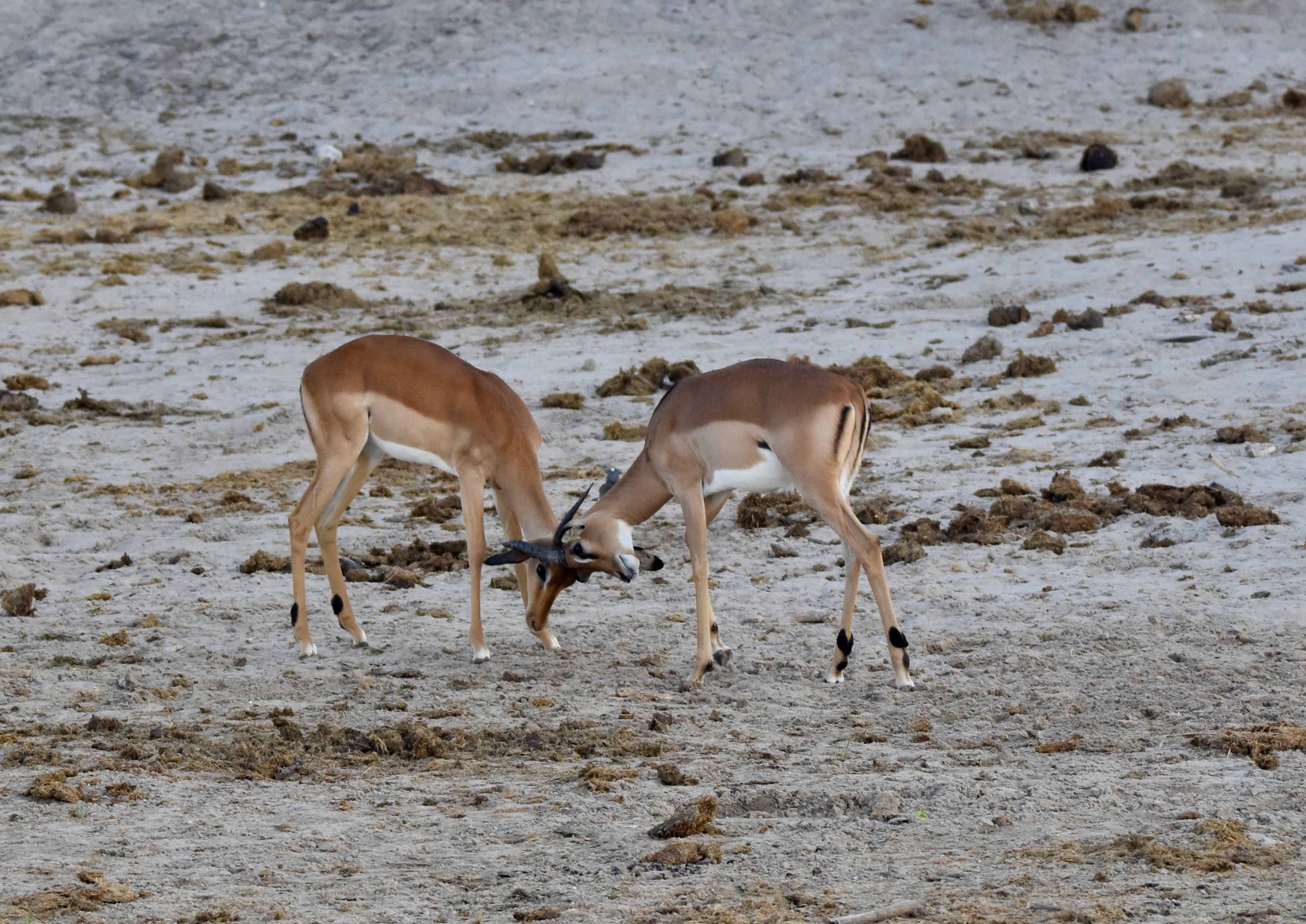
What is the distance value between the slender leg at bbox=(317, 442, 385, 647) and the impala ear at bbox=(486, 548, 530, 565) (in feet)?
3.46

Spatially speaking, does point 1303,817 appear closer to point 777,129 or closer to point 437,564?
point 437,564

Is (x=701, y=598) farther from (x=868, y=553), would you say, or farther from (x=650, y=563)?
(x=868, y=553)

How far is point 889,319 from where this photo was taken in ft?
55.5

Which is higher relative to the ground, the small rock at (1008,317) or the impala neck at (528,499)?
the impala neck at (528,499)

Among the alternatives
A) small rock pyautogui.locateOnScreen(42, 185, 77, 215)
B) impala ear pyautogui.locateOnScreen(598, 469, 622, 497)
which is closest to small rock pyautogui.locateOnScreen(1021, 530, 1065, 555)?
impala ear pyautogui.locateOnScreen(598, 469, 622, 497)

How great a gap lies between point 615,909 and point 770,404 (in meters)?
3.66

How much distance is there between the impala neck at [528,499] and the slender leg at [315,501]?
92cm

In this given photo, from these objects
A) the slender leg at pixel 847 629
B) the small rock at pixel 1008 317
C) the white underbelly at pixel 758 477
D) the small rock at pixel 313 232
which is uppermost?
the white underbelly at pixel 758 477

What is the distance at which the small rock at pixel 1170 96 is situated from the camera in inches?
1236

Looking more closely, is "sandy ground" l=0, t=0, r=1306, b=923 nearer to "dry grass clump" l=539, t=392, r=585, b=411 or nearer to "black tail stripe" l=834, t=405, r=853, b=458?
"dry grass clump" l=539, t=392, r=585, b=411

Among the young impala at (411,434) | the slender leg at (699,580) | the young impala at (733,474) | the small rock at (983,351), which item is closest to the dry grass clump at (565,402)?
the small rock at (983,351)

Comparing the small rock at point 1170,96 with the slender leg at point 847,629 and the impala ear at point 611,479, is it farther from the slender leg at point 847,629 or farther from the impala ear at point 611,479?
the slender leg at point 847,629

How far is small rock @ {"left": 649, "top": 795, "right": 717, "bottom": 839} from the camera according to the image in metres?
5.43

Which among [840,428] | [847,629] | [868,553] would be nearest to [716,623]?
[847,629]
